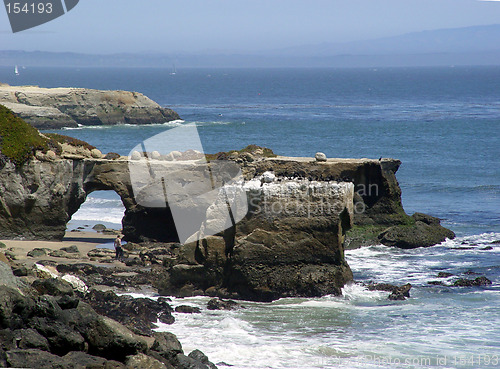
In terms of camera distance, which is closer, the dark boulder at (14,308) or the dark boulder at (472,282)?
the dark boulder at (14,308)

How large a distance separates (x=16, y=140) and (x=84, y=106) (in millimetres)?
63155

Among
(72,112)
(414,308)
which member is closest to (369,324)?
(414,308)

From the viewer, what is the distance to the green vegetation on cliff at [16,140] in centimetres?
2769

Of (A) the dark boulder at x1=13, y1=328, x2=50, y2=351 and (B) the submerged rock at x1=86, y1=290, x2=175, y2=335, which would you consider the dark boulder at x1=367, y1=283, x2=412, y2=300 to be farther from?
(A) the dark boulder at x1=13, y1=328, x2=50, y2=351

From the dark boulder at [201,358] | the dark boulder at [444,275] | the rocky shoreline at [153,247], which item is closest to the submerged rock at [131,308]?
the rocky shoreline at [153,247]

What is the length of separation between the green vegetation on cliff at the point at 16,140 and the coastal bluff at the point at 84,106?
54685 millimetres

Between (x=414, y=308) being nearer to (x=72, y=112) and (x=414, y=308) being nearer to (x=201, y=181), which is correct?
(x=201, y=181)

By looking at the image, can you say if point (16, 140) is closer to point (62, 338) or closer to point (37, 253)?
point (37, 253)

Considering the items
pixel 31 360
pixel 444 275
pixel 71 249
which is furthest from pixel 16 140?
pixel 31 360

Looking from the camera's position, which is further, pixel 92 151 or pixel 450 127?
pixel 450 127

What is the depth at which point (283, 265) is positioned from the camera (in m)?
21.0

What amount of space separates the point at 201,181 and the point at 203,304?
1009 centimetres

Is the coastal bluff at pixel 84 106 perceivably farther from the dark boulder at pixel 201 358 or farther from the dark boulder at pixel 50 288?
the dark boulder at pixel 201 358

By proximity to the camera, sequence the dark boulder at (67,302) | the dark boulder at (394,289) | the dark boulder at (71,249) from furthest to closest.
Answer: the dark boulder at (71,249) → the dark boulder at (394,289) → the dark boulder at (67,302)
